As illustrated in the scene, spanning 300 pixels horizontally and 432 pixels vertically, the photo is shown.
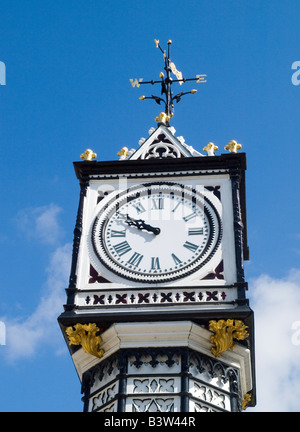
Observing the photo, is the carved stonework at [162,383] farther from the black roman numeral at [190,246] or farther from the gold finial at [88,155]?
the gold finial at [88,155]

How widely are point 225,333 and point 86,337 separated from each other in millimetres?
2456

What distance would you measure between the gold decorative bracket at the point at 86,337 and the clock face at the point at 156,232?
136cm

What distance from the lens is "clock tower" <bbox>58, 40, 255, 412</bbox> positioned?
19.1 metres

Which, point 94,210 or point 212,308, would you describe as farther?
point 94,210

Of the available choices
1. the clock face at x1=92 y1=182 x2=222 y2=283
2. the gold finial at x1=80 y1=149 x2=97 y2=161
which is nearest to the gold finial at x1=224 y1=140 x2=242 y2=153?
the clock face at x1=92 y1=182 x2=222 y2=283

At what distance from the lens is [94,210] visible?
71.4ft

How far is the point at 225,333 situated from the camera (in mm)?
19297

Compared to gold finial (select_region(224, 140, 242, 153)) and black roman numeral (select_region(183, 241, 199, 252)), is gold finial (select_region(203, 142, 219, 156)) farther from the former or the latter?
black roman numeral (select_region(183, 241, 199, 252))

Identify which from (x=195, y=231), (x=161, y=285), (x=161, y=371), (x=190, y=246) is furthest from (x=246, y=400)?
(x=195, y=231)

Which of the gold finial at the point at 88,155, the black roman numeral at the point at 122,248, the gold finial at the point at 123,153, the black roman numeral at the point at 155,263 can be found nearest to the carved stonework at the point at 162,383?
the black roman numeral at the point at 155,263

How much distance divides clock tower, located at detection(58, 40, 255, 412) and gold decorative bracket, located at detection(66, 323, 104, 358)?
18 millimetres
